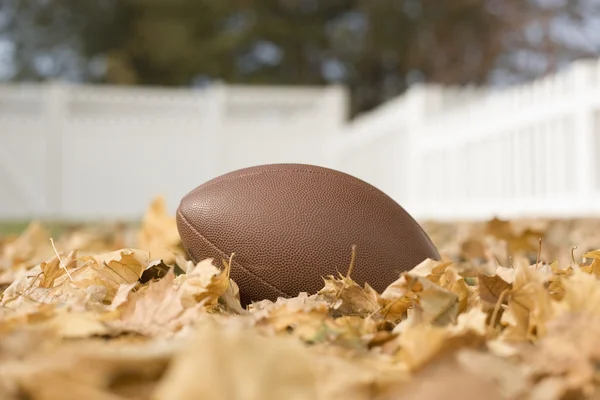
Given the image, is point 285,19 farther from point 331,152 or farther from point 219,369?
point 219,369

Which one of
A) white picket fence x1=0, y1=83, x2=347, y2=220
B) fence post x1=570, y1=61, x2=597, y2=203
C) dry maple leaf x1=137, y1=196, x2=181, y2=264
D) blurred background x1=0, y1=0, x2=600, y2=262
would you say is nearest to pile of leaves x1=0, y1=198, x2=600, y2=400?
dry maple leaf x1=137, y1=196, x2=181, y2=264

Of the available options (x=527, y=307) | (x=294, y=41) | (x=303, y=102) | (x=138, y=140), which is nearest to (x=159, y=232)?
(x=527, y=307)

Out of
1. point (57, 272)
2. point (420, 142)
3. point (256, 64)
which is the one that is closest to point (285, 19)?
point (256, 64)

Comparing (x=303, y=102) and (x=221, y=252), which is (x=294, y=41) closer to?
(x=303, y=102)

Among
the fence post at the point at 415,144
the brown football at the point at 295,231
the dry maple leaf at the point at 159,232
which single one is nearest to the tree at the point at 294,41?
the fence post at the point at 415,144

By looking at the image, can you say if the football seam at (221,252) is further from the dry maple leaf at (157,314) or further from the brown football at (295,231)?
the dry maple leaf at (157,314)

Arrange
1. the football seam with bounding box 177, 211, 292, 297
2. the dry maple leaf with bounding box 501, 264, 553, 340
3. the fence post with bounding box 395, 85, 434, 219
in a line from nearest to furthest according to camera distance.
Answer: the dry maple leaf with bounding box 501, 264, 553, 340 → the football seam with bounding box 177, 211, 292, 297 → the fence post with bounding box 395, 85, 434, 219

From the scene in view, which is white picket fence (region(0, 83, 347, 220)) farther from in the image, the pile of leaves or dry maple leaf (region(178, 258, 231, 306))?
dry maple leaf (region(178, 258, 231, 306))
